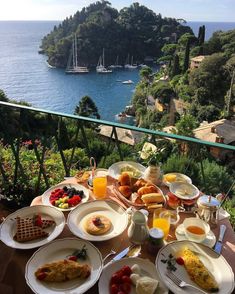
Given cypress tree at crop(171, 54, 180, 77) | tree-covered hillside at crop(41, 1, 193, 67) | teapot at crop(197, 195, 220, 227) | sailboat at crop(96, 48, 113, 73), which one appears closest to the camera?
teapot at crop(197, 195, 220, 227)

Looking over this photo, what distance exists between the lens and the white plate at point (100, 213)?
1491 mm

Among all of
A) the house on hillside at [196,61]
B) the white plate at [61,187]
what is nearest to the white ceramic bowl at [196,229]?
the white plate at [61,187]

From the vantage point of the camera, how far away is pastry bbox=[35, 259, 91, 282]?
1.22 m

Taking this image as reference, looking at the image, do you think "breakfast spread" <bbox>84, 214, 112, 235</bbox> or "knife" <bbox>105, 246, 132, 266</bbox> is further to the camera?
"breakfast spread" <bbox>84, 214, 112, 235</bbox>

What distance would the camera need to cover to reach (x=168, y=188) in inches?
76.0

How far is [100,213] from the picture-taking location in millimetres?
1688

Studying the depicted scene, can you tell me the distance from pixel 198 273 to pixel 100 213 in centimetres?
66

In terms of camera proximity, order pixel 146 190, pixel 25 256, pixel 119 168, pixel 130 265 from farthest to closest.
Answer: pixel 119 168 → pixel 146 190 → pixel 25 256 → pixel 130 265

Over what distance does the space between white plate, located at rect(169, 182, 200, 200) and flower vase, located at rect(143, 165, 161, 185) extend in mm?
115

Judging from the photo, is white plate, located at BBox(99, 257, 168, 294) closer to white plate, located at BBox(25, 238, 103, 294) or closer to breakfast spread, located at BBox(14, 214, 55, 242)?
white plate, located at BBox(25, 238, 103, 294)

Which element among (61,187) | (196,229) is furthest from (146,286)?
(61,187)

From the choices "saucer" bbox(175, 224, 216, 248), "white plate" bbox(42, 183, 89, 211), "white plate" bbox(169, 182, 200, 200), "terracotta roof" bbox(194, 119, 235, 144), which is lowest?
"terracotta roof" bbox(194, 119, 235, 144)

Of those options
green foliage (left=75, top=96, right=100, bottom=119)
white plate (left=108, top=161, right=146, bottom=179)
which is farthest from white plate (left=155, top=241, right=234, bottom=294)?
green foliage (left=75, top=96, right=100, bottom=119)

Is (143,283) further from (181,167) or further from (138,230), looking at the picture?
(181,167)
